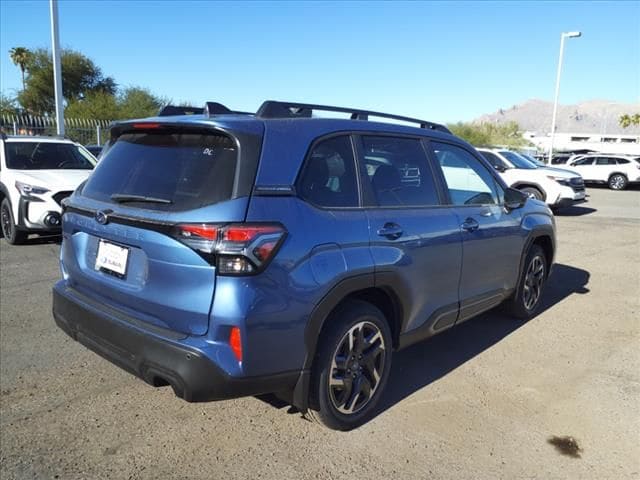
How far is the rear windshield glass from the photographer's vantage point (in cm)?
255

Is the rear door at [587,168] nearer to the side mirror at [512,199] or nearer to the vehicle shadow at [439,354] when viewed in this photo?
the vehicle shadow at [439,354]

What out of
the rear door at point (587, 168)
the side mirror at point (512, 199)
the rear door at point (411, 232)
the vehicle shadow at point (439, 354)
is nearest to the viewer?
the rear door at point (411, 232)

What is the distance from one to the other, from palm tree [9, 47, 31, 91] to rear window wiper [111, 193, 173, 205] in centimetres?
5210

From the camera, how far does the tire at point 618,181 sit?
24.5 metres

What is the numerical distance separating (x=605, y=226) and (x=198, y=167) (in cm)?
1199

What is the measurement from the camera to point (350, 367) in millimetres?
3074

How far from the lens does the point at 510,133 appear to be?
7688 cm

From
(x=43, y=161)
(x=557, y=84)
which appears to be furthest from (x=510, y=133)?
(x=43, y=161)

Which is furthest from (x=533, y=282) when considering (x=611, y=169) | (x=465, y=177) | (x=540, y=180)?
(x=611, y=169)

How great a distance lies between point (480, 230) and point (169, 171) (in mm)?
2387

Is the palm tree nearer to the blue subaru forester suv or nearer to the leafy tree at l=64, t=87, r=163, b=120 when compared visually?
the leafy tree at l=64, t=87, r=163, b=120

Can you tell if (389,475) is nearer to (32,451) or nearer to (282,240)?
(282,240)

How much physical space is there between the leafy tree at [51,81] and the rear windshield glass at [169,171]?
4141cm

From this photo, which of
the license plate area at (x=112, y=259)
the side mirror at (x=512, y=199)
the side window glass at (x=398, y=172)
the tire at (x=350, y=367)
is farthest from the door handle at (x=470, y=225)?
the license plate area at (x=112, y=259)
